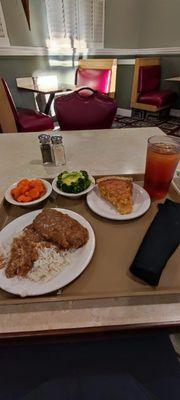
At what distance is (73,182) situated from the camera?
71 centimetres

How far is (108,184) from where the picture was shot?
2.33 ft

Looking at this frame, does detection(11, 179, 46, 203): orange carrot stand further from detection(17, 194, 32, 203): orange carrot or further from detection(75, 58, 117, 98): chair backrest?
detection(75, 58, 117, 98): chair backrest

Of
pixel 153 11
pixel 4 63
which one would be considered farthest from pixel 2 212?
pixel 153 11

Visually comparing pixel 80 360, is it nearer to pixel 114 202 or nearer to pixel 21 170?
pixel 114 202

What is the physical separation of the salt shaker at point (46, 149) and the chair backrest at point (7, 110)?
145cm

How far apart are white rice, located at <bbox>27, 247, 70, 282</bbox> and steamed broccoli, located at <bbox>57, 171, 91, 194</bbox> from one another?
0.86ft

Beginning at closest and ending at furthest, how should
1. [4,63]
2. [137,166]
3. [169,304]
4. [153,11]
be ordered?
[169,304], [137,166], [4,63], [153,11]

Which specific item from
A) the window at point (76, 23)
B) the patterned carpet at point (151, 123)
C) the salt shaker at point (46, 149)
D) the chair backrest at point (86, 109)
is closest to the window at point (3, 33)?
the window at point (76, 23)

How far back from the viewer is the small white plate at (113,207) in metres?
0.61

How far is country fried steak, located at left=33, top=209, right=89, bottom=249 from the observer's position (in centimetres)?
50

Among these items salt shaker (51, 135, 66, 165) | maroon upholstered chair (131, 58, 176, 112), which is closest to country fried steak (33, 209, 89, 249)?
salt shaker (51, 135, 66, 165)

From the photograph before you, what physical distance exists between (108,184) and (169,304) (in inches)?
15.8

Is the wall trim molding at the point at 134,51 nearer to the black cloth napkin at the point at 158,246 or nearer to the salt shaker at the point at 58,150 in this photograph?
the salt shaker at the point at 58,150

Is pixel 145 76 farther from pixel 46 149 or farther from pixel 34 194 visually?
pixel 34 194
